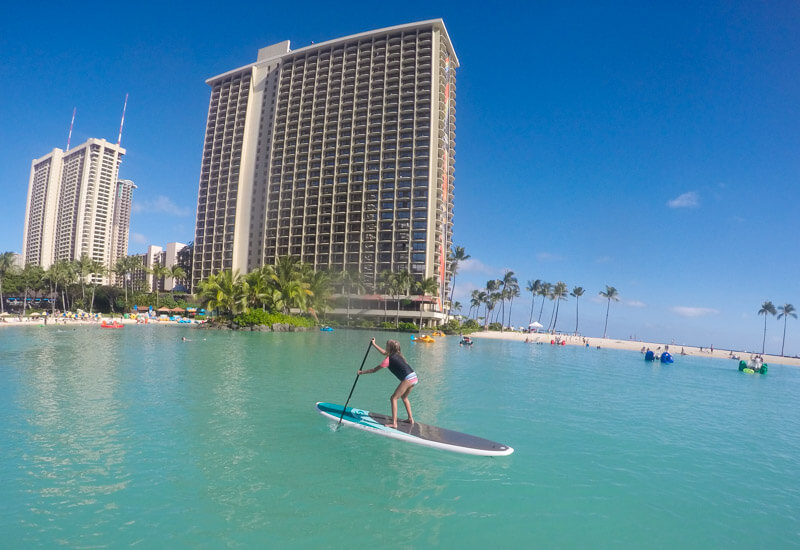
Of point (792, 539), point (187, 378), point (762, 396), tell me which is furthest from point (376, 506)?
point (762, 396)

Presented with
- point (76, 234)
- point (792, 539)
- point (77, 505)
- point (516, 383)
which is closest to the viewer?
point (77, 505)

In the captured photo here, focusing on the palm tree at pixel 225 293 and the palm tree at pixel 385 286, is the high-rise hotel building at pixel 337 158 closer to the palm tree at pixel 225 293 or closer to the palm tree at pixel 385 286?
the palm tree at pixel 385 286

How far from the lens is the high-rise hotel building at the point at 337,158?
10281 cm

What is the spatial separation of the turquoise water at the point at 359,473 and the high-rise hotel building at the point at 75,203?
17585cm

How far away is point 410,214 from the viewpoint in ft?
333

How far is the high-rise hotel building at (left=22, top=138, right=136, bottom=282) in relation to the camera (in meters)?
162

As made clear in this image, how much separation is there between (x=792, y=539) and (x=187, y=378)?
20.1 metres

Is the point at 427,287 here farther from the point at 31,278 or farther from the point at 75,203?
the point at 75,203

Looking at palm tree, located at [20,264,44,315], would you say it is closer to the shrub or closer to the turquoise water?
the shrub

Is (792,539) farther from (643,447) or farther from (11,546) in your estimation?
(11,546)

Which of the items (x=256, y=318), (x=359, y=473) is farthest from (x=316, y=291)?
(x=359, y=473)

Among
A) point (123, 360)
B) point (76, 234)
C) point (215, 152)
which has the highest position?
point (215, 152)

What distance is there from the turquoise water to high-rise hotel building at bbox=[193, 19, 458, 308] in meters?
83.3

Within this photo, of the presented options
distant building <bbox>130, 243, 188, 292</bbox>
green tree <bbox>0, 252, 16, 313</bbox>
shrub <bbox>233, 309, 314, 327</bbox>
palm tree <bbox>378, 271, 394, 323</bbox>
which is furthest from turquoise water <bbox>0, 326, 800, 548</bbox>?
distant building <bbox>130, 243, 188, 292</bbox>
